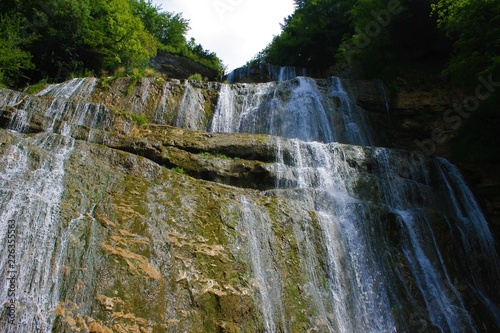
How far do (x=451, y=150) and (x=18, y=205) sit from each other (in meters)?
13.9

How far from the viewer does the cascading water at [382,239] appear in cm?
678

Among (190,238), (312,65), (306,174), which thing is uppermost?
(312,65)

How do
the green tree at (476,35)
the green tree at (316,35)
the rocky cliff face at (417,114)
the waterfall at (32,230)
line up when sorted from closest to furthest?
1. the waterfall at (32,230)
2. the green tree at (476,35)
3. the rocky cliff face at (417,114)
4. the green tree at (316,35)

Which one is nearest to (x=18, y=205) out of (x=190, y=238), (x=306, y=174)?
(x=190, y=238)

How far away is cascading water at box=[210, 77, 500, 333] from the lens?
22.2ft

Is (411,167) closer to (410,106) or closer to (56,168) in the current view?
(410,106)

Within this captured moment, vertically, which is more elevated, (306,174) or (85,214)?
(306,174)

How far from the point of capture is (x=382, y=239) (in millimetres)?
8078

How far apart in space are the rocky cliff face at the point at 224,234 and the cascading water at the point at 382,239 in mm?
37

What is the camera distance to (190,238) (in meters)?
6.56

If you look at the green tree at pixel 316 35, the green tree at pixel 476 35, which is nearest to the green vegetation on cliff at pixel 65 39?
the green tree at pixel 316 35

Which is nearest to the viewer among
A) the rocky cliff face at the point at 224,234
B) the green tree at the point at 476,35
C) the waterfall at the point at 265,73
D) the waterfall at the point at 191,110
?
the rocky cliff face at the point at 224,234

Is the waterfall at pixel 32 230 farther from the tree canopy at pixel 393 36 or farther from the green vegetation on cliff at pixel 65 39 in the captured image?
the tree canopy at pixel 393 36

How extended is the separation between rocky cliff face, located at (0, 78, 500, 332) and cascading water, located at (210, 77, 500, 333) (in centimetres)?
4
